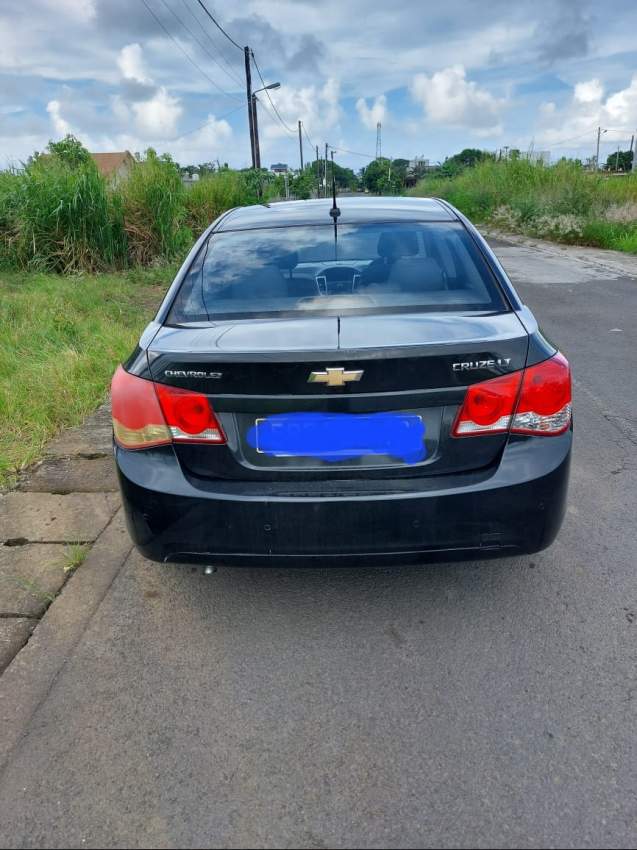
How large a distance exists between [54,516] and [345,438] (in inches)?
78.5

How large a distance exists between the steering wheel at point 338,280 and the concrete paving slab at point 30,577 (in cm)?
166

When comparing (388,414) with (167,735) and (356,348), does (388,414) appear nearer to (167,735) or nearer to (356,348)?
(356,348)

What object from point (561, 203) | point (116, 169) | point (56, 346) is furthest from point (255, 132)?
point (56, 346)

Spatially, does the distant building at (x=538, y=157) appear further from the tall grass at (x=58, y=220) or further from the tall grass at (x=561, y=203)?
the tall grass at (x=58, y=220)

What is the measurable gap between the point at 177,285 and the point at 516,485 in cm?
159

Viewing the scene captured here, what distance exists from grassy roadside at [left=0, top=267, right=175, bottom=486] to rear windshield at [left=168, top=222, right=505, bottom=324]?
1.96 meters

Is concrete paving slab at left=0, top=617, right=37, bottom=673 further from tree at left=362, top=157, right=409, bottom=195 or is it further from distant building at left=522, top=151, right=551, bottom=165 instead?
tree at left=362, top=157, right=409, bottom=195

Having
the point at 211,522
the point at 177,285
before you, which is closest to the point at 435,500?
the point at 211,522

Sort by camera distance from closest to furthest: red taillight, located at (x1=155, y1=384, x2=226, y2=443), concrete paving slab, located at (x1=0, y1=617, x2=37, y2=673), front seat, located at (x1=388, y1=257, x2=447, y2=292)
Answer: red taillight, located at (x1=155, y1=384, x2=226, y2=443), concrete paving slab, located at (x1=0, y1=617, x2=37, y2=673), front seat, located at (x1=388, y1=257, x2=447, y2=292)

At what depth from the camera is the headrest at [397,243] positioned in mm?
3129

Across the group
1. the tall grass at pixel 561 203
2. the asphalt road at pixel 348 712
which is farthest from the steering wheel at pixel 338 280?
the tall grass at pixel 561 203

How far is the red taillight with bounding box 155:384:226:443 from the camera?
2348 mm

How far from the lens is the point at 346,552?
7.92 feet

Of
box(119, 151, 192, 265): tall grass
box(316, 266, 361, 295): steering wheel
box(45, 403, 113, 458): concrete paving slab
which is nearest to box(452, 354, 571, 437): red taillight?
box(316, 266, 361, 295): steering wheel
